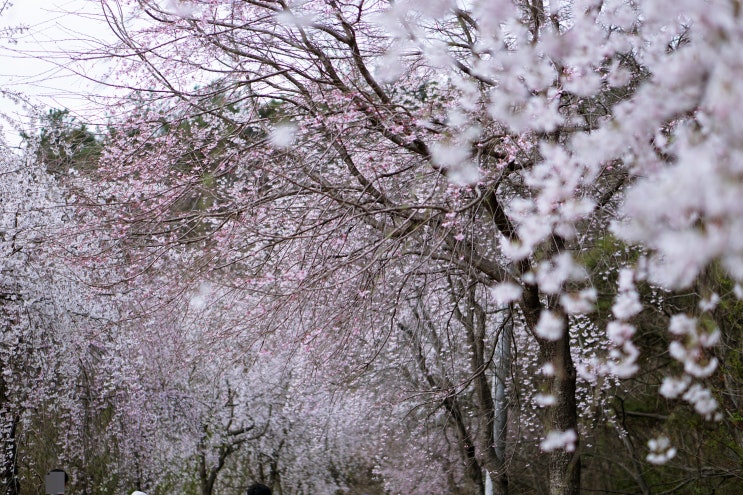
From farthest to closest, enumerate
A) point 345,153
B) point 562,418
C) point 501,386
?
point 501,386
point 562,418
point 345,153

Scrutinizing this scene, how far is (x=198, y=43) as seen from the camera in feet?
21.4

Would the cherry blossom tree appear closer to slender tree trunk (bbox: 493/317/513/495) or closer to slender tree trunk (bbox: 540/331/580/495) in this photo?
slender tree trunk (bbox: 540/331/580/495)

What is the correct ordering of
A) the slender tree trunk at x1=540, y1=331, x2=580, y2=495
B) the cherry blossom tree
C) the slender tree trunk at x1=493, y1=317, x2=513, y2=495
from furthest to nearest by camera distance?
the slender tree trunk at x1=493, y1=317, x2=513, y2=495
the slender tree trunk at x1=540, y1=331, x2=580, y2=495
the cherry blossom tree

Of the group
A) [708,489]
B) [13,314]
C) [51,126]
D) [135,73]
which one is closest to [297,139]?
[135,73]

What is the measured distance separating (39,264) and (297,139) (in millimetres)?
5042

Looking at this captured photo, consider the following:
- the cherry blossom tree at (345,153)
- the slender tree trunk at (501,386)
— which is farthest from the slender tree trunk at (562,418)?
the slender tree trunk at (501,386)

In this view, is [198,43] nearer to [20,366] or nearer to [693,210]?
[693,210]

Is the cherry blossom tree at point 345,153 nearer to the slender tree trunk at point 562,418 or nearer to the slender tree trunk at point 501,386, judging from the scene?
the slender tree trunk at point 562,418

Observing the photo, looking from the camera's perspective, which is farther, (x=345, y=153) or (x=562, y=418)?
(x=562, y=418)

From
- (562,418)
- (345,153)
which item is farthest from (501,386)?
(345,153)

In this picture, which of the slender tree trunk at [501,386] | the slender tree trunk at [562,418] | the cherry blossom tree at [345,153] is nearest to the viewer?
the cherry blossom tree at [345,153]

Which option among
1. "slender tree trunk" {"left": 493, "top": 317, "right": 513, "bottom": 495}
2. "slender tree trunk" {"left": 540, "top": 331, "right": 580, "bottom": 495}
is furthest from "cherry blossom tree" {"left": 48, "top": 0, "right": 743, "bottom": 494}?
"slender tree trunk" {"left": 493, "top": 317, "right": 513, "bottom": 495}

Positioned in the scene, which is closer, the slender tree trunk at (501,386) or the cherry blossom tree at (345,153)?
the cherry blossom tree at (345,153)

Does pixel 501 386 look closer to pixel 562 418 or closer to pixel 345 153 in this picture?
pixel 562 418
